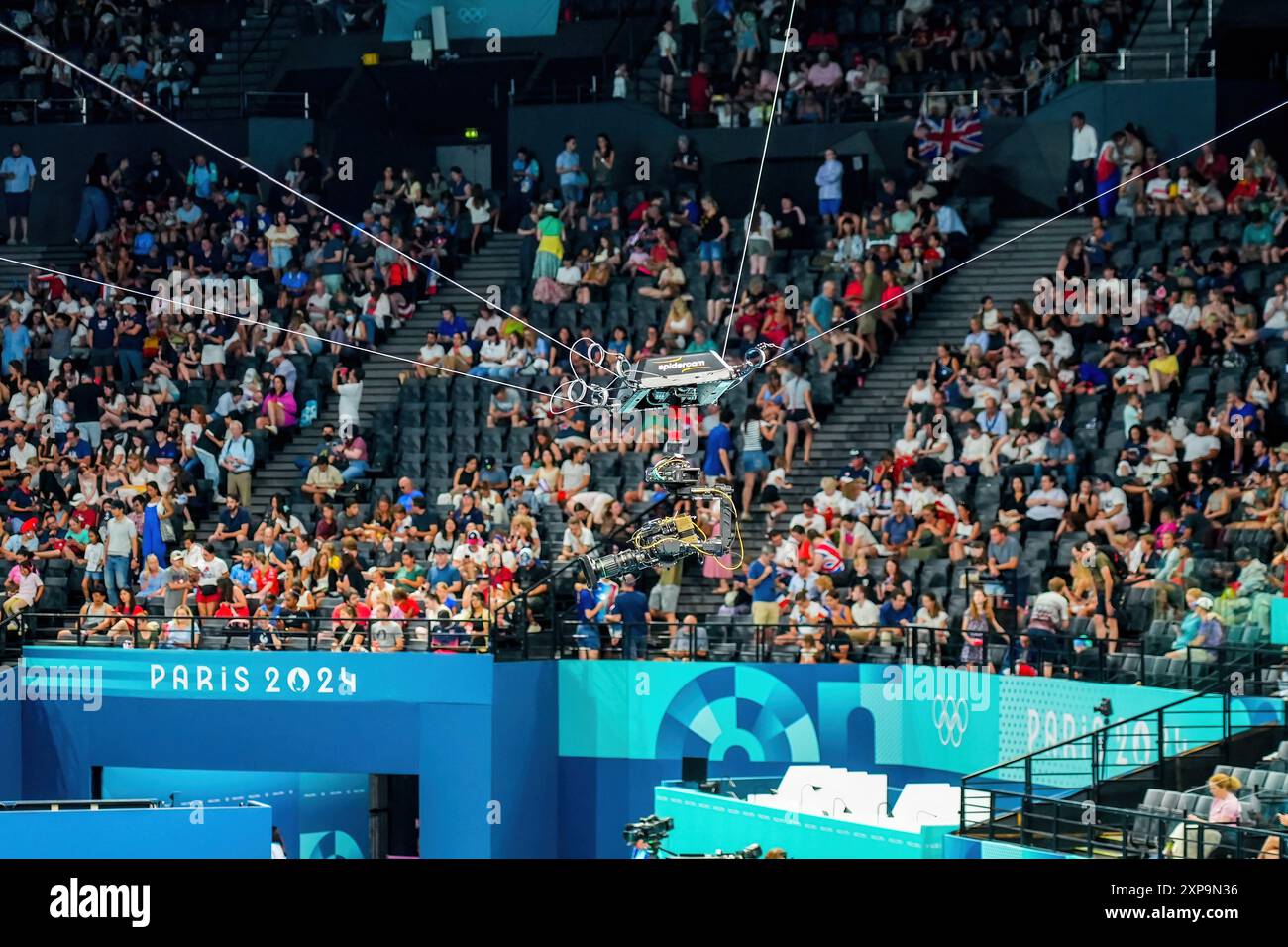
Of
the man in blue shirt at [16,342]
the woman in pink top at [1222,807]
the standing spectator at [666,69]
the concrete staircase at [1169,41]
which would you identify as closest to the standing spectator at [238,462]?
the man in blue shirt at [16,342]

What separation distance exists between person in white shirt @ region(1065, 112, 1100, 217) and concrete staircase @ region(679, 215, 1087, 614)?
44cm

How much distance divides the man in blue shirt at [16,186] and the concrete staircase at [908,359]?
12.2m

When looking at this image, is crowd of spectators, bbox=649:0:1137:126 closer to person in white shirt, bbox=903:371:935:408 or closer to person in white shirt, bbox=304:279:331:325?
person in white shirt, bbox=304:279:331:325

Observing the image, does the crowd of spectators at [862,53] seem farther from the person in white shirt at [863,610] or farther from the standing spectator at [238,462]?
the person in white shirt at [863,610]

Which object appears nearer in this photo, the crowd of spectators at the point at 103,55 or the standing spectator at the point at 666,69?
the standing spectator at the point at 666,69

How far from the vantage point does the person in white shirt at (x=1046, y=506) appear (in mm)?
20234

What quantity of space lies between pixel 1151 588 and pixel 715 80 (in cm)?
1224

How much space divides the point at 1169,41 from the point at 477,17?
987cm

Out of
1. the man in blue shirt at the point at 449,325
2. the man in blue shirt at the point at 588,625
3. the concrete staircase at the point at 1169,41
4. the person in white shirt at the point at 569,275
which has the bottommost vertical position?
the man in blue shirt at the point at 588,625

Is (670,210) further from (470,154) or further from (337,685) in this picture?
(337,685)

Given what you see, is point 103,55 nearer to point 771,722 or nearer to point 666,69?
point 666,69
